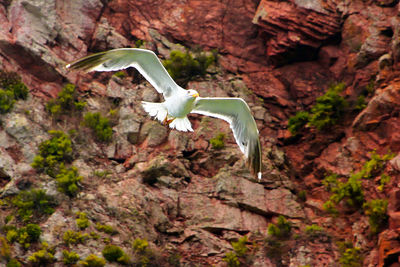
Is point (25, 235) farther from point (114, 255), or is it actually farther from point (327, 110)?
point (327, 110)

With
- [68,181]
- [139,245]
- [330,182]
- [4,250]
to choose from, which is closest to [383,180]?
[330,182]

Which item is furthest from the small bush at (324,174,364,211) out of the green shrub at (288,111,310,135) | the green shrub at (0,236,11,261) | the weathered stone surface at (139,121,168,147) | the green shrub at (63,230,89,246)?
the green shrub at (0,236,11,261)

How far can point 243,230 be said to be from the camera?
13305 mm

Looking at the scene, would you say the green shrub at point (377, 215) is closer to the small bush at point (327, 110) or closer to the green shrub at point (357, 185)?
the green shrub at point (357, 185)

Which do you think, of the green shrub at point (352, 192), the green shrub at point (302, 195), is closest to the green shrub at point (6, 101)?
the green shrub at point (302, 195)

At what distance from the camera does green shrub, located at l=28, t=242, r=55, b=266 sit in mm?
11359

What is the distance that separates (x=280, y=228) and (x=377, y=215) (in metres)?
2.37

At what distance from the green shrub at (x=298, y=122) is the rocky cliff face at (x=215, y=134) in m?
0.16

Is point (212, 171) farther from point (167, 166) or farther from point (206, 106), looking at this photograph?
point (206, 106)

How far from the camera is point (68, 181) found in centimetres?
1313

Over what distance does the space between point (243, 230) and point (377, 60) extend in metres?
6.35

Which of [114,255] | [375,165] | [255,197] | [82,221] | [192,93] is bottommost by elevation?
[114,255]

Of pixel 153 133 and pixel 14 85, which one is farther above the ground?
pixel 14 85

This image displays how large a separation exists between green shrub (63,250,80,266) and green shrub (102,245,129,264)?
1.98ft
